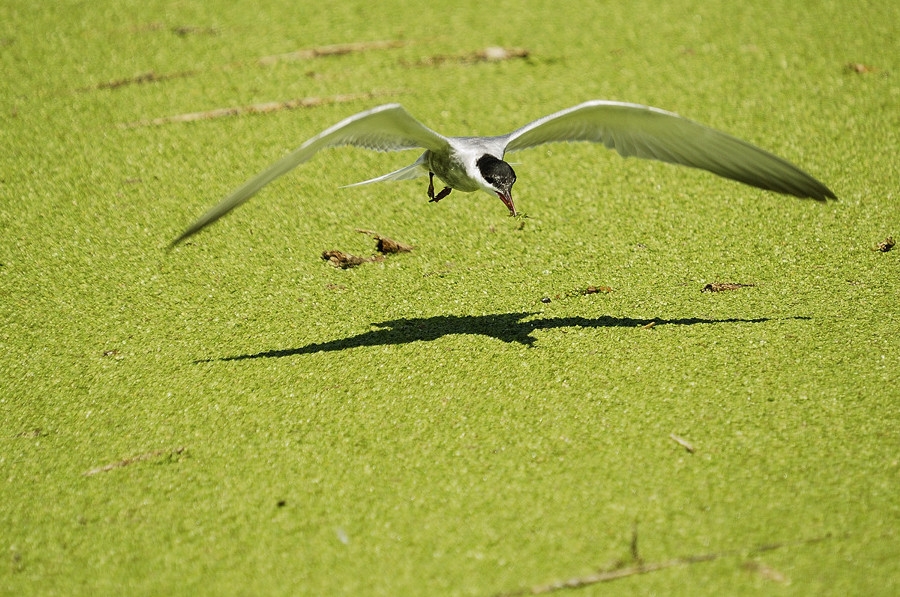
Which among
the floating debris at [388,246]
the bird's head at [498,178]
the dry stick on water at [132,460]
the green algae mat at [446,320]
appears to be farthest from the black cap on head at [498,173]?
the dry stick on water at [132,460]

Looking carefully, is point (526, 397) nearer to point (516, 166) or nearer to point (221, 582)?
point (221, 582)

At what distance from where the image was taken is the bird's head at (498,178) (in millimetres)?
2789

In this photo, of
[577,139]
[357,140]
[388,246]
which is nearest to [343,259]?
[388,246]

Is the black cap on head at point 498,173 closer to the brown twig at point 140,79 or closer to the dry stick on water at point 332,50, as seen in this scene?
the dry stick on water at point 332,50

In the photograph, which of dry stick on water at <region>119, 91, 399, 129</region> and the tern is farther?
dry stick on water at <region>119, 91, 399, 129</region>

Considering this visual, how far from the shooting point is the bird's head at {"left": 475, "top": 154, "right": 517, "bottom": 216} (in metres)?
2.79

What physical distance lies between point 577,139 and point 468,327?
828 millimetres

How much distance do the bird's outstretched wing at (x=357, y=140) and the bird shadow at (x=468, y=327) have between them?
52 cm

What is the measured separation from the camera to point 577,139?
3.11 m

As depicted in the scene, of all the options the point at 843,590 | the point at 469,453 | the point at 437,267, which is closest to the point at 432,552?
the point at 469,453

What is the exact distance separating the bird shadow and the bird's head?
366mm

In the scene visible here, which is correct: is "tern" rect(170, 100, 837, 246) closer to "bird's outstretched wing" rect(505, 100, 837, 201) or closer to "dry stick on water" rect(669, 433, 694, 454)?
"bird's outstretched wing" rect(505, 100, 837, 201)

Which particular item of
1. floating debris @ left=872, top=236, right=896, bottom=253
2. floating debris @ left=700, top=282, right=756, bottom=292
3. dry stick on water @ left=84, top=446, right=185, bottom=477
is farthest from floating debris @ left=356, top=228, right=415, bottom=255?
floating debris @ left=872, top=236, right=896, bottom=253

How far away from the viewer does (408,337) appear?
2.77m
